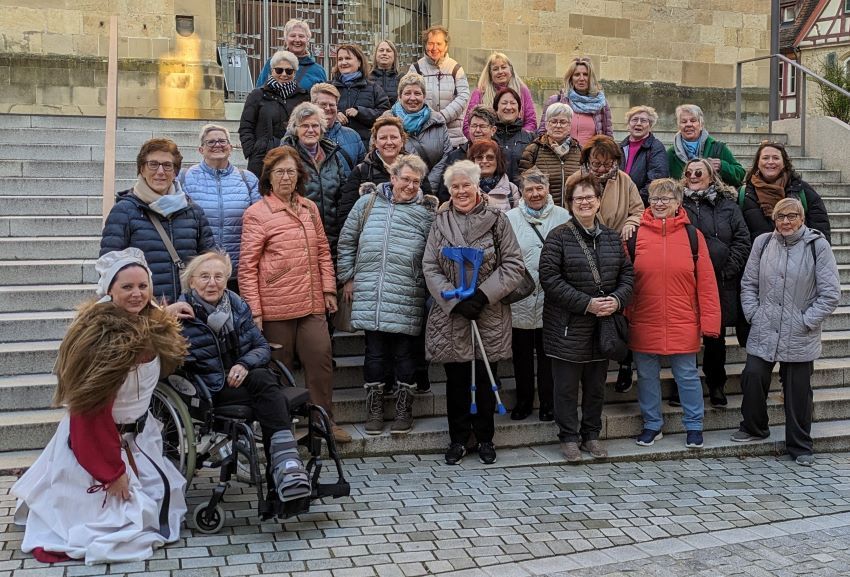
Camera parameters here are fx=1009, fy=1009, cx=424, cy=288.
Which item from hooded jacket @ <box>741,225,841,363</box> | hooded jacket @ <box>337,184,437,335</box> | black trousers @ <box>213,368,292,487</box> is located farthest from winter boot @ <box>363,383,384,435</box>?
hooded jacket @ <box>741,225,841,363</box>

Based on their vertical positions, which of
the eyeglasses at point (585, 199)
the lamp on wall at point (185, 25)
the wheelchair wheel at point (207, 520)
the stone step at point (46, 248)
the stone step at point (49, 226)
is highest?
the lamp on wall at point (185, 25)

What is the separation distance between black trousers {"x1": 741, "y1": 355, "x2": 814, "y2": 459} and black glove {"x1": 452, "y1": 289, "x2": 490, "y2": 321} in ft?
6.89

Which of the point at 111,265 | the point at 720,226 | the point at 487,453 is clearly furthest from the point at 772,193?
the point at 111,265

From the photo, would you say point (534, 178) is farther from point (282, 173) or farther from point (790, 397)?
point (790, 397)

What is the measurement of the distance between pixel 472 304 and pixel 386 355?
28.6 inches

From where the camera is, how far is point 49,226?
27.8 feet

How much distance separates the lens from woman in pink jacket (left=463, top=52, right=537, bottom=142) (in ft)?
27.1

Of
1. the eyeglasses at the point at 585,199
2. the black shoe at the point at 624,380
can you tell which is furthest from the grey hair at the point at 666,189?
the black shoe at the point at 624,380

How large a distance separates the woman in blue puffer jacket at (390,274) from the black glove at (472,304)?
37cm

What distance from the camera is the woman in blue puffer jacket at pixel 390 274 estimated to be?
21.8ft

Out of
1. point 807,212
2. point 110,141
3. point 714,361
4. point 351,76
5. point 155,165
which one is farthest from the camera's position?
point 351,76

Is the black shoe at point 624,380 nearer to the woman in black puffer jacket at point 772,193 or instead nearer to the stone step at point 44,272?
the woman in black puffer jacket at point 772,193

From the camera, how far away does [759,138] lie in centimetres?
1360

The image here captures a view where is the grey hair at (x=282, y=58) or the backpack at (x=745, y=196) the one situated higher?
the grey hair at (x=282, y=58)
